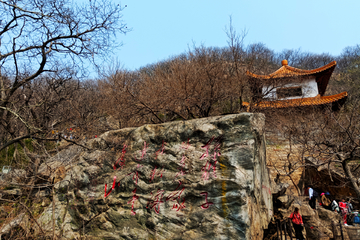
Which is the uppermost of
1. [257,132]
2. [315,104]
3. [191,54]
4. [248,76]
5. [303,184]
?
[191,54]

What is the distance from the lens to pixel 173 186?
362 cm

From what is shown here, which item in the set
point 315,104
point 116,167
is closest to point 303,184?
point 315,104

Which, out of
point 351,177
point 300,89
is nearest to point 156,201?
point 351,177

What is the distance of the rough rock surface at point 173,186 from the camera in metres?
3.23

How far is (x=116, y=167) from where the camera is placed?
4301 millimetres

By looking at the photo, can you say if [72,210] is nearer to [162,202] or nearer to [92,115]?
[162,202]

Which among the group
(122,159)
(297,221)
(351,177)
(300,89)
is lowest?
(297,221)

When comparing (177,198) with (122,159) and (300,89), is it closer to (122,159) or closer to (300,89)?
(122,159)

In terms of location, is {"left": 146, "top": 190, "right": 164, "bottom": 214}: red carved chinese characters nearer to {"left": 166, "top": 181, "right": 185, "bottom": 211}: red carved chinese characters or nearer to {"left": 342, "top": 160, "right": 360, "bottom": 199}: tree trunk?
{"left": 166, "top": 181, "right": 185, "bottom": 211}: red carved chinese characters

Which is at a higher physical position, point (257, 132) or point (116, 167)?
point (257, 132)

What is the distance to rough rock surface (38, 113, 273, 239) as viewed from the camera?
127 inches

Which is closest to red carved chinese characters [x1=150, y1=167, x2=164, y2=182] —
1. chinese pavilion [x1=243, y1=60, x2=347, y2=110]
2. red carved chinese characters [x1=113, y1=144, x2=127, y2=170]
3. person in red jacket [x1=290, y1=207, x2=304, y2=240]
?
red carved chinese characters [x1=113, y1=144, x2=127, y2=170]

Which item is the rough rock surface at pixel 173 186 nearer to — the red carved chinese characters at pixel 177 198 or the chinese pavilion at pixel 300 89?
the red carved chinese characters at pixel 177 198

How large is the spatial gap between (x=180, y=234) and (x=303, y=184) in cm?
908
